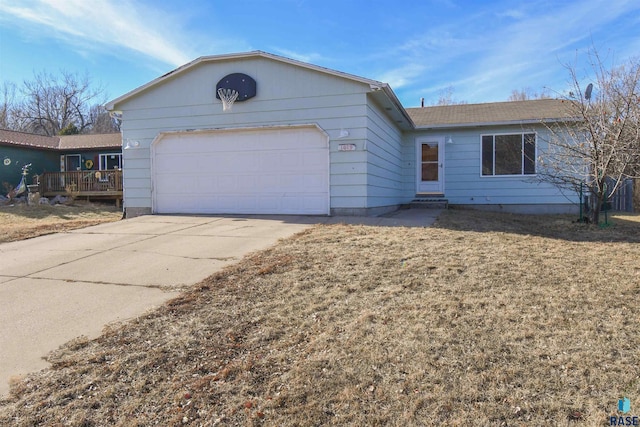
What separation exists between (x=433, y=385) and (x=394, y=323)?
891mm

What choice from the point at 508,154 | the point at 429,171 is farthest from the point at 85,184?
the point at 508,154

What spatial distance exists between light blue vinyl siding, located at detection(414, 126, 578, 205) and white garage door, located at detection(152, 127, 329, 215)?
18.2 ft

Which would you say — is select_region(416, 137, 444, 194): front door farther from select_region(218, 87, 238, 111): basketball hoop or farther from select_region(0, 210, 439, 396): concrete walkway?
select_region(218, 87, 238, 111): basketball hoop

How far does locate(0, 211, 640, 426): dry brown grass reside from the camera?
2.38 m

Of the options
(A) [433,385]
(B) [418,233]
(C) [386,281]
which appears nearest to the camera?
(A) [433,385]

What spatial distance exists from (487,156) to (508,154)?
616mm

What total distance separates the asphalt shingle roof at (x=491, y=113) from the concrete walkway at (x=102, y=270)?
17.7 ft

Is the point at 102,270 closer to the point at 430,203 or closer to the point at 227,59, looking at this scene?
the point at 227,59

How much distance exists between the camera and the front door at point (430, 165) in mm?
13383

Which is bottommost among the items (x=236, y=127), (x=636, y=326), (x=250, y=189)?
(x=636, y=326)

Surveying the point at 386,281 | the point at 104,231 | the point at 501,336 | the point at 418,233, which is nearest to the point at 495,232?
the point at 418,233

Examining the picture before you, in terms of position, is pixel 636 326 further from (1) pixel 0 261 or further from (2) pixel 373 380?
(1) pixel 0 261

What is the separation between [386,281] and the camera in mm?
4488

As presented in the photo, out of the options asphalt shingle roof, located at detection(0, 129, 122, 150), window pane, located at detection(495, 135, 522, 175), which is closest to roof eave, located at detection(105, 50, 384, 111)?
window pane, located at detection(495, 135, 522, 175)
